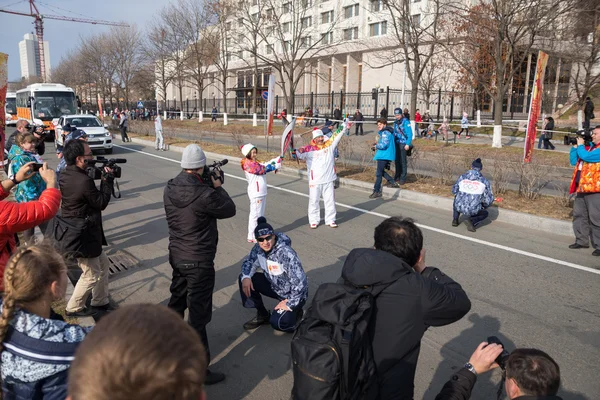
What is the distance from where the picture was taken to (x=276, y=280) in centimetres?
446

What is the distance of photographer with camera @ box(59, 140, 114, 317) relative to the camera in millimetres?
4547

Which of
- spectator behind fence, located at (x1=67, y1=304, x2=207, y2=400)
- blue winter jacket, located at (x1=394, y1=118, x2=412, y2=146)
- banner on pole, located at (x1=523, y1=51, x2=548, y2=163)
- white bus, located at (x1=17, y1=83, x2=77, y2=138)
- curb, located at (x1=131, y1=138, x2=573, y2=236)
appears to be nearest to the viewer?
spectator behind fence, located at (x1=67, y1=304, x2=207, y2=400)

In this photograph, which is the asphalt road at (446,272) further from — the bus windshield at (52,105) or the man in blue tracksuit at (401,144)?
the bus windshield at (52,105)

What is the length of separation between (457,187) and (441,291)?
612 centimetres

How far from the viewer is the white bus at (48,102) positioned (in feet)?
90.3

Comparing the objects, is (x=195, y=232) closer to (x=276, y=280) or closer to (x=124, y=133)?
(x=276, y=280)

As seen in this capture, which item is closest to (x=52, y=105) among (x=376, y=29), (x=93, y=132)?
(x=93, y=132)

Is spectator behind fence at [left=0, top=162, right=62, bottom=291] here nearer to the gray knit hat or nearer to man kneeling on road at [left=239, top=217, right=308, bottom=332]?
the gray knit hat

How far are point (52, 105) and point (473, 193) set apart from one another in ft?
92.3

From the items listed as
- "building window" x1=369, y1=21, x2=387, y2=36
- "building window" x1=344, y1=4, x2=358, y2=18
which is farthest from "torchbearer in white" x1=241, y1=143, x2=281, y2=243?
"building window" x1=344, y1=4, x2=358, y2=18

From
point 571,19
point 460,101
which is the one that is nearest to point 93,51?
point 460,101

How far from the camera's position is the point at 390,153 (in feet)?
33.4

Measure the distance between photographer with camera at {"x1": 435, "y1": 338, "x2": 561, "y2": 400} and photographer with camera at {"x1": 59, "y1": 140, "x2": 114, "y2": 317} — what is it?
383 centimetres

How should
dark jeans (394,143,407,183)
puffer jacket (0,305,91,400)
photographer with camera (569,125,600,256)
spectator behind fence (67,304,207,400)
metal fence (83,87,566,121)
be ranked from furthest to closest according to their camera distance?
1. metal fence (83,87,566,121)
2. dark jeans (394,143,407,183)
3. photographer with camera (569,125,600,256)
4. puffer jacket (0,305,91,400)
5. spectator behind fence (67,304,207,400)
